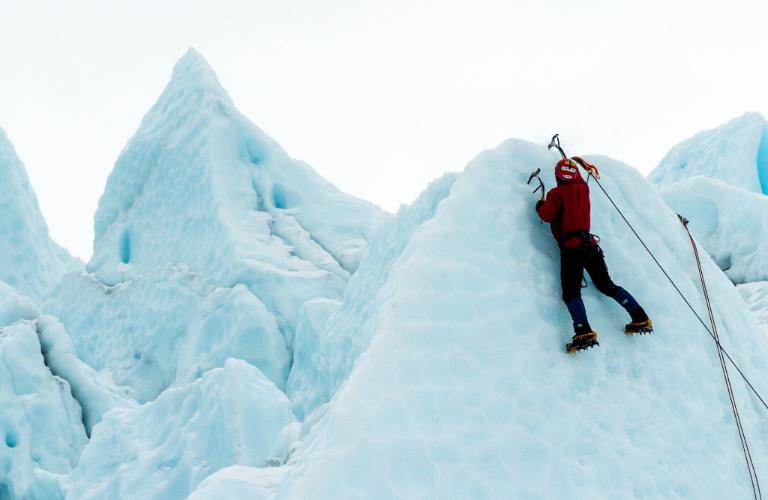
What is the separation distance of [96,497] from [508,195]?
17.5 feet

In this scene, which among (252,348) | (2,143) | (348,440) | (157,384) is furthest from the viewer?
(2,143)

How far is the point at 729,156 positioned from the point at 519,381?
630 inches

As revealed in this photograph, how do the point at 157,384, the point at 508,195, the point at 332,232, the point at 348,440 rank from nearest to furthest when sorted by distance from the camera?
the point at 348,440, the point at 508,195, the point at 157,384, the point at 332,232

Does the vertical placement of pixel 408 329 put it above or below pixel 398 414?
above

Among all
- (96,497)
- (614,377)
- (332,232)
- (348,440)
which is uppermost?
(332,232)

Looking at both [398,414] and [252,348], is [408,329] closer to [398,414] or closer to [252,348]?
[398,414]

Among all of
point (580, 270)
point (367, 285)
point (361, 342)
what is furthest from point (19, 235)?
point (580, 270)

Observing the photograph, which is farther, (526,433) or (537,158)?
(537,158)

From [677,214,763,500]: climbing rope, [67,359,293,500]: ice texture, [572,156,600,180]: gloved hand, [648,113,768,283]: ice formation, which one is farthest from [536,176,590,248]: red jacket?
[648,113,768,283]: ice formation

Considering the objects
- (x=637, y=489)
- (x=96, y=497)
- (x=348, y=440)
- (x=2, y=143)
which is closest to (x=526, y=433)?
(x=637, y=489)

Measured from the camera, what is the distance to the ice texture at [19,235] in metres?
18.1

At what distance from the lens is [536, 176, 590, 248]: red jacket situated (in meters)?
3.49

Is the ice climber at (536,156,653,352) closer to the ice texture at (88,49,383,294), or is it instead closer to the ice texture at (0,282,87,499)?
the ice texture at (0,282,87,499)

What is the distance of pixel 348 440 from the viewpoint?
2.66 m
